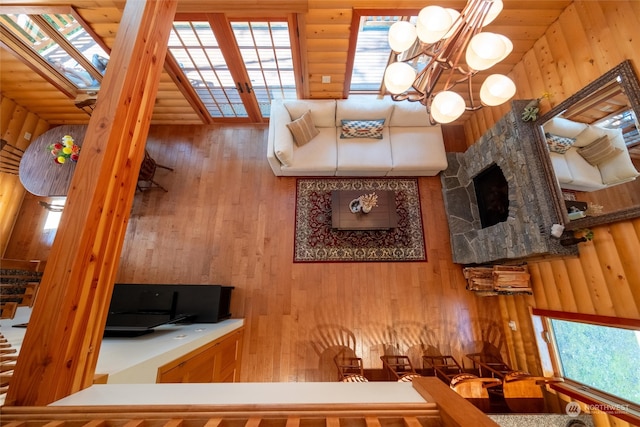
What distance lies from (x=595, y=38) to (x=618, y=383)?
309 cm

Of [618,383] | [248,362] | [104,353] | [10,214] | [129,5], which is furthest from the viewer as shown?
[10,214]

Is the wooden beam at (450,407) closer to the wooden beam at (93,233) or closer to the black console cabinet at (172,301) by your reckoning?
the wooden beam at (93,233)

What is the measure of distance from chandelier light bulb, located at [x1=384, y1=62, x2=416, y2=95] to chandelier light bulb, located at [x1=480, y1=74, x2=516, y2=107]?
501 mm

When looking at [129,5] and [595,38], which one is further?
[595,38]

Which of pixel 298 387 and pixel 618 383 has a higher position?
pixel 298 387

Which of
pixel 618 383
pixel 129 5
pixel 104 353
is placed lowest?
pixel 618 383

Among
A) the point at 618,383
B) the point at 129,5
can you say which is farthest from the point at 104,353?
the point at 618,383

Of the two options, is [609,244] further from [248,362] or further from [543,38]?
[248,362]

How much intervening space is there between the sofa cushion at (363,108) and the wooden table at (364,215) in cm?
125

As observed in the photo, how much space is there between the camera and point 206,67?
3408 mm

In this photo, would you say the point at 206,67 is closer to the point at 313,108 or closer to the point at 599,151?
the point at 313,108

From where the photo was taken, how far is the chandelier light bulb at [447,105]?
1.65 meters

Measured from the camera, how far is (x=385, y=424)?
0.71 meters

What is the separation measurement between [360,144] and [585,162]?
246cm
